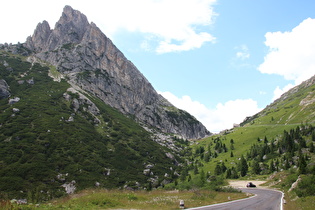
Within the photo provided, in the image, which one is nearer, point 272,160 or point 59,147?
point 272,160

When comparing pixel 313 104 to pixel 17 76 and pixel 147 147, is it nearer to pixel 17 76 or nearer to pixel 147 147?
pixel 147 147

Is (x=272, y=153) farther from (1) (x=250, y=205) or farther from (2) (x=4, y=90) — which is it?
(2) (x=4, y=90)

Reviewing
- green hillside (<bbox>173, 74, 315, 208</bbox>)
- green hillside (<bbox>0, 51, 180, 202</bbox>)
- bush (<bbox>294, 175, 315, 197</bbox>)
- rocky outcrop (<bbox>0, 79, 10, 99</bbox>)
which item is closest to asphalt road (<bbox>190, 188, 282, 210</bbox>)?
bush (<bbox>294, 175, 315, 197</bbox>)

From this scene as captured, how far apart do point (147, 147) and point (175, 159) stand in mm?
22471

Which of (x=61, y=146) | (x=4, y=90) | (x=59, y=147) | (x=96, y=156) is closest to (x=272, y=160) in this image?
(x=96, y=156)

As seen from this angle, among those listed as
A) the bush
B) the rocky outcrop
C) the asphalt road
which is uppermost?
the rocky outcrop

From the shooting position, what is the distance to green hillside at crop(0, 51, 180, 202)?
2734 inches

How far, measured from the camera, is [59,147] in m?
91.2

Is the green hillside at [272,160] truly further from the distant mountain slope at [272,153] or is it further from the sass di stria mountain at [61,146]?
the sass di stria mountain at [61,146]

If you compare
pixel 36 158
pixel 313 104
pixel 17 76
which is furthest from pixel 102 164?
pixel 313 104

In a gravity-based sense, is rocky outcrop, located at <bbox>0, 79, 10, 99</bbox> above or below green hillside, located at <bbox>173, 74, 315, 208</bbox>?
above

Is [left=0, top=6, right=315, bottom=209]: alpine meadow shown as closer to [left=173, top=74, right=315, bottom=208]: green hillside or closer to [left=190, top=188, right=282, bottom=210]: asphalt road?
[left=173, top=74, right=315, bottom=208]: green hillside

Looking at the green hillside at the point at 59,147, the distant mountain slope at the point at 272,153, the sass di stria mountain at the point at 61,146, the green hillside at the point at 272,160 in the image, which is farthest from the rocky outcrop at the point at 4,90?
the distant mountain slope at the point at 272,153

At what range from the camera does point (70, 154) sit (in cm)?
9012
